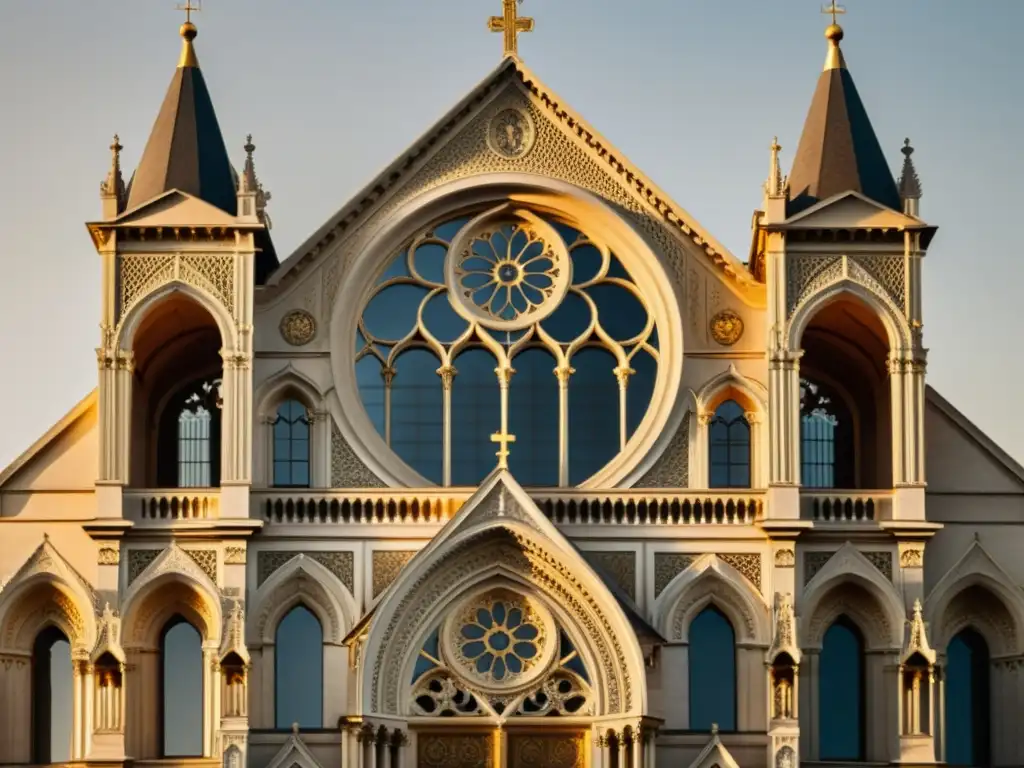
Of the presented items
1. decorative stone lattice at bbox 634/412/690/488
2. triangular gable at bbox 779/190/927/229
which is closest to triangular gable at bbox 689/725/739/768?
decorative stone lattice at bbox 634/412/690/488

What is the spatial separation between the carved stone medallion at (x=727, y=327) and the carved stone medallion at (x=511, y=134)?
3768 millimetres

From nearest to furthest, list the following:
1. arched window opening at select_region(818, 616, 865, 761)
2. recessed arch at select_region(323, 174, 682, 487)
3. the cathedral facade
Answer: the cathedral facade
arched window opening at select_region(818, 616, 865, 761)
recessed arch at select_region(323, 174, 682, 487)

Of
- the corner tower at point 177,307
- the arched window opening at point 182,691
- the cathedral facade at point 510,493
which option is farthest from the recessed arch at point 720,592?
the arched window opening at point 182,691

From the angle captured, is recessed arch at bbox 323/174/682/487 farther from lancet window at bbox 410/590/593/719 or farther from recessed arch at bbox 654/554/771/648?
lancet window at bbox 410/590/593/719

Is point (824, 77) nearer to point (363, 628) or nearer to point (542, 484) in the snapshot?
point (542, 484)

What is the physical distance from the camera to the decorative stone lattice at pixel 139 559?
2008 inches

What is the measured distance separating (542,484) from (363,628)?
3.69 m

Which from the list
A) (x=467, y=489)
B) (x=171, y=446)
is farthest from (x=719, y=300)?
(x=171, y=446)

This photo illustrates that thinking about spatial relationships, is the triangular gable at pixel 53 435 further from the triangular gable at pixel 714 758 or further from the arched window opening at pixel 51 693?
the triangular gable at pixel 714 758

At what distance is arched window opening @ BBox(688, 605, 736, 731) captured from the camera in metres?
51.0

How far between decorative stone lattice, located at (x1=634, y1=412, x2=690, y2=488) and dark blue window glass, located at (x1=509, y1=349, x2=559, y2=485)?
143 cm

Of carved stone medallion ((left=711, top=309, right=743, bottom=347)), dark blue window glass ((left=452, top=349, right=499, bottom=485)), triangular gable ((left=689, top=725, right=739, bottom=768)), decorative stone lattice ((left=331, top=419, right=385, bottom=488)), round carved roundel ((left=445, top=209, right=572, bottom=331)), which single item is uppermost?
round carved roundel ((left=445, top=209, right=572, bottom=331))

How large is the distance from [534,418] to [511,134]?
167 inches

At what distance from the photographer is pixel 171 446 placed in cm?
5366
